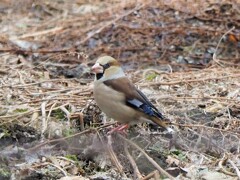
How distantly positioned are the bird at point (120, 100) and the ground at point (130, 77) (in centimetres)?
20

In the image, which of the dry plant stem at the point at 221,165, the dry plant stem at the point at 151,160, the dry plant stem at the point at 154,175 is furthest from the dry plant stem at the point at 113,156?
the dry plant stem at the point at 221,165

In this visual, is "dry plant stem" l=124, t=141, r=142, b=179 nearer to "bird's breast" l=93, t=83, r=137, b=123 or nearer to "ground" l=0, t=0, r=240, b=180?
"ground" l=0, t=0, r=240, b=180

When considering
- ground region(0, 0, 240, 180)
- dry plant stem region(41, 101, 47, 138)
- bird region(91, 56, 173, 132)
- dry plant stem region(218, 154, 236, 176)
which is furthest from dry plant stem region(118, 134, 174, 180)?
dry plant stem region(41, 101, 47, 138)

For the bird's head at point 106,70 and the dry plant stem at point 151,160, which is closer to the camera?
the dry plant stem at point 151,160

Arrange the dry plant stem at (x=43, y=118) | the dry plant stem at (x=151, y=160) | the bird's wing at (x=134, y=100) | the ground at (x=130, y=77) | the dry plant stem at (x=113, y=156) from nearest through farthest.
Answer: the dry plant stem at (x=151, y=160) → the dry plant stem at (x=113, y=156) → the ground at (x=130, y=77) → the bird's wing at (x=134, y=100) → the dry plant stem at (x=43, y=118)

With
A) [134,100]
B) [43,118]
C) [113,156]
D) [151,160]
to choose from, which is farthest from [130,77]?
[151,160]

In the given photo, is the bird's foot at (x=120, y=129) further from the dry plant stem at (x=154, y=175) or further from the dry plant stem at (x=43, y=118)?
the dry plant stem at (x=154, y=175)

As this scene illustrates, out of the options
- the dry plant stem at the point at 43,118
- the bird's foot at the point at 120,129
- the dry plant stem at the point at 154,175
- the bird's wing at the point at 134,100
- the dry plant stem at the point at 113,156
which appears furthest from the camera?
the dry plant stem at the point at 43,118

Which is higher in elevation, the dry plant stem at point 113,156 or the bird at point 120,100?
the bird at point 120,100

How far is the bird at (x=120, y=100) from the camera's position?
18.6 ft

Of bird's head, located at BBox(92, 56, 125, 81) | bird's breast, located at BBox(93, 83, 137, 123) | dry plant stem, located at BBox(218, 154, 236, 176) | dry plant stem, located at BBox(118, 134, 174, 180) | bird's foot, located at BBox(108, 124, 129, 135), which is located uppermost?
bird's head, located at BBox(92, 56, 125, 81)

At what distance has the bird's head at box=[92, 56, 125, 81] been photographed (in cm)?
577

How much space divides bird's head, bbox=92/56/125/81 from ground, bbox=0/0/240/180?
0.43 meters

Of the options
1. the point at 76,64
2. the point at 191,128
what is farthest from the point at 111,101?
the point at 76,64
